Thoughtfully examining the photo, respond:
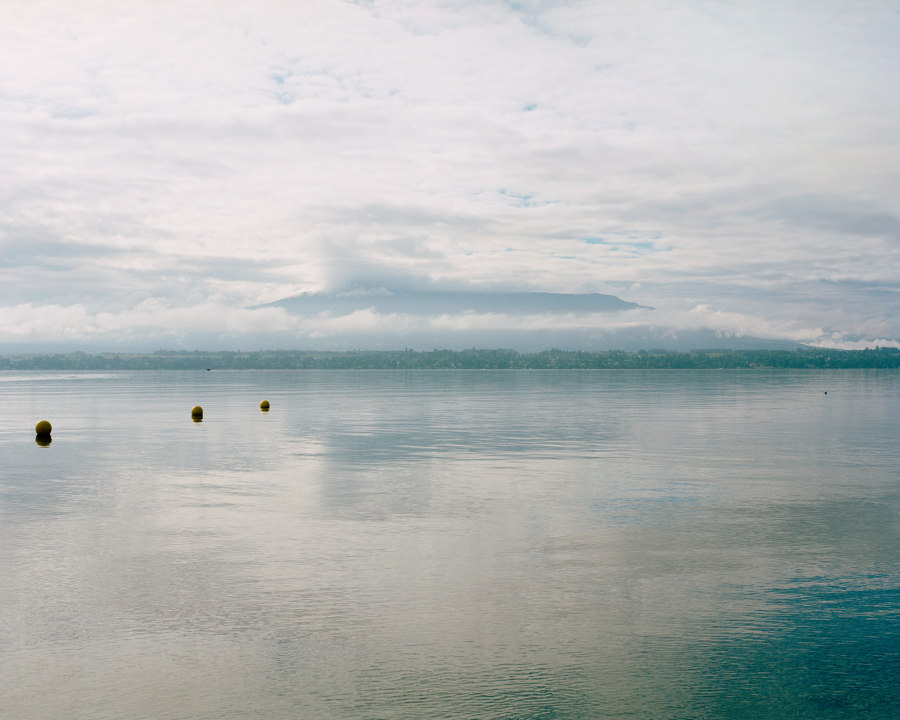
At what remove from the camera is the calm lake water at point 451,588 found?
12.1m

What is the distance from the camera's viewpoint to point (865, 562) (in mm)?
19172

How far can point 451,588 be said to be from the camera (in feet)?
56.4

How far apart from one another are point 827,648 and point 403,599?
284 inches

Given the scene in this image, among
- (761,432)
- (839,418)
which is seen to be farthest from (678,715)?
(839,418)

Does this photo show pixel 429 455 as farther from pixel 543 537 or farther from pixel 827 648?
pixel 827 648

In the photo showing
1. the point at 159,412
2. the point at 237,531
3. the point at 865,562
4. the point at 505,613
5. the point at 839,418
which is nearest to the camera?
the point at 505,613

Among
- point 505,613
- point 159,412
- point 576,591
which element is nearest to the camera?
point 505,613

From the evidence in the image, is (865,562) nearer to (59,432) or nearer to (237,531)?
(237,531)

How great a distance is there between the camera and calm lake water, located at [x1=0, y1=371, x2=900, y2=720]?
12.1m

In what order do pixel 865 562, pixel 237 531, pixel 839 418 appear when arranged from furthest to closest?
1. pixel 839 418
2. pixel 237 531
3. pixel 865 562

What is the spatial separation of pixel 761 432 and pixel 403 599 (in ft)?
131

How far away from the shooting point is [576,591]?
16.8 metres

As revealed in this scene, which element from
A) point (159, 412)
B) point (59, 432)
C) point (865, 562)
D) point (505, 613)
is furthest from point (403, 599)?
point (159, 412)

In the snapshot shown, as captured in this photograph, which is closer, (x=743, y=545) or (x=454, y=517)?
(x=743, y=545)
